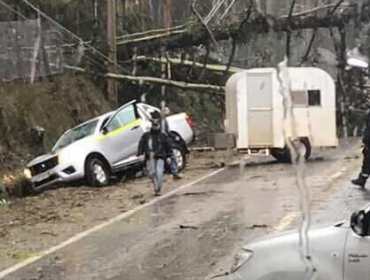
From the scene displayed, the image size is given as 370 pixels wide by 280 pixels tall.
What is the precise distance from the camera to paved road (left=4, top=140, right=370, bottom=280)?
31.0ft

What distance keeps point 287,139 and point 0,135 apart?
24.6 feet

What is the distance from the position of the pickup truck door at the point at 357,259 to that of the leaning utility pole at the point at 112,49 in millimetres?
21672

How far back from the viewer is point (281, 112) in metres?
21.7

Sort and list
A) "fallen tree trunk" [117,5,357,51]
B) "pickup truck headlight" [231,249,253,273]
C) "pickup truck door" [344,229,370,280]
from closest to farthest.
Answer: "pickup truck door" [344,229,370,280], "pickup truck headlight" [231,249,253,273], "fallen tree trunk" [117,5,357,51]

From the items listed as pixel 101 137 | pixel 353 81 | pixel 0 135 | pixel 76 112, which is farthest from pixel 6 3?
pixel 353 81

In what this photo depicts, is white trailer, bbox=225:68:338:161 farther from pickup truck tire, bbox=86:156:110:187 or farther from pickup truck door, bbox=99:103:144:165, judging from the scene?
pickup truck tire, bbox=86:156:110:187

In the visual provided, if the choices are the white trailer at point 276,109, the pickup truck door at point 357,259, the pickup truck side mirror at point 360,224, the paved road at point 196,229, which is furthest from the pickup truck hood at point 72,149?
the pickup truck door at point 357,259

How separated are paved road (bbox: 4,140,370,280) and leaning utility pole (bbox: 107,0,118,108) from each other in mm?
9565

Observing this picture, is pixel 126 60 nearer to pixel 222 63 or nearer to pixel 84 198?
pixel 222 63

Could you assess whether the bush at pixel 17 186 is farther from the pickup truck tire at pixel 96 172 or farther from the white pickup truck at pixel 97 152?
the pickup truck tire at pixel 96 172

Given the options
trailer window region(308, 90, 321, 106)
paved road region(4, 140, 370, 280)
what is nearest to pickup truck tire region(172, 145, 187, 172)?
paved road region(4, 140, 370, 280)

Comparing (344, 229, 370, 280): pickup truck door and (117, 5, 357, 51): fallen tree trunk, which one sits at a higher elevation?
(117, 5, 357, 51): fallen tree trunk

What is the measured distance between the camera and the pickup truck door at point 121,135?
19.1m

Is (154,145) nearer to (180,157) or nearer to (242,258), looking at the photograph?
(180,157)
